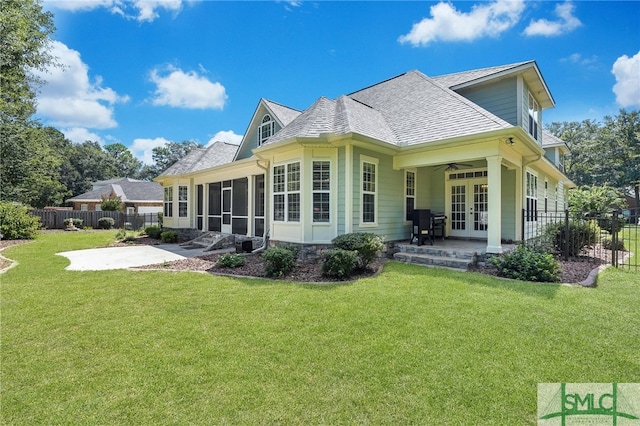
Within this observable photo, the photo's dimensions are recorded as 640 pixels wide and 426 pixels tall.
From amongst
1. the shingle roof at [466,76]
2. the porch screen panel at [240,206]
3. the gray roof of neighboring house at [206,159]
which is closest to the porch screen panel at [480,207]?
the shingle roof at [466,76]

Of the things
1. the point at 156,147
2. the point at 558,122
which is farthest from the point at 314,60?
the point at 156,147

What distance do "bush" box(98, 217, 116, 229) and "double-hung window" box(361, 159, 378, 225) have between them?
75.8 ft

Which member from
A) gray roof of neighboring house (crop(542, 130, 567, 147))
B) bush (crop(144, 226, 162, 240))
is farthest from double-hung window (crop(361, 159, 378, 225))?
bush (crop(144, 226, 162, 240))

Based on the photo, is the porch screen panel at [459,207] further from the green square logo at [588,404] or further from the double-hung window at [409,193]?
the green square logo at [588,404]

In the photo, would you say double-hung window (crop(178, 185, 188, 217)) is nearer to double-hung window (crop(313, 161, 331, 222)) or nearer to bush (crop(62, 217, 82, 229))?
double-hung window (crop(313, 161, 331, 222))

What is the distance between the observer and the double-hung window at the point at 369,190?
860 cm

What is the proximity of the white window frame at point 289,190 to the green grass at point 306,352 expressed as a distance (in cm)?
360

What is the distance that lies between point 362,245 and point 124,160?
66.1 meters

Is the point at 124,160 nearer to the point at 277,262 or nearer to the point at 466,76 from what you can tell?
the point at 466,76

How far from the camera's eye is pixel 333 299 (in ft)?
16.3

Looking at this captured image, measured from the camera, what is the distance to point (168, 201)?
16.9 metres

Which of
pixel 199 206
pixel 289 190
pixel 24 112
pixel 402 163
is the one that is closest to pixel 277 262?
pixel 289 190

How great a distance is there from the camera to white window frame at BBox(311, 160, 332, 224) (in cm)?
852

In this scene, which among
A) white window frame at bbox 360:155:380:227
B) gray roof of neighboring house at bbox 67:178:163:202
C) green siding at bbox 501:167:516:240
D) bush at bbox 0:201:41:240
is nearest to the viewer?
white window frame at bbox 360:155:380:227
